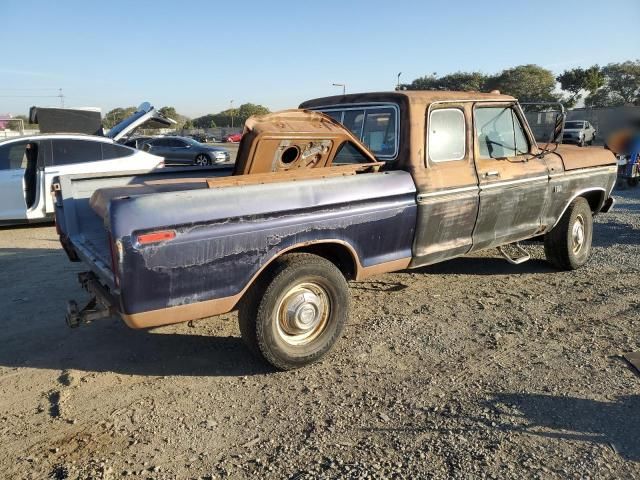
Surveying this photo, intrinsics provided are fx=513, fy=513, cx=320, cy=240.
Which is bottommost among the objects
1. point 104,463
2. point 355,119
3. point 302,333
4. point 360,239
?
point 104,463

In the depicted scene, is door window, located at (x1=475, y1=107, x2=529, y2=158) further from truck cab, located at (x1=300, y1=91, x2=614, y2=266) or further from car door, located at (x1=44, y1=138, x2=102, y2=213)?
car door, located at (x1=44, y1=138, x2=102, y2=213)

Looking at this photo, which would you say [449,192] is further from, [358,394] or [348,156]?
[358,394]

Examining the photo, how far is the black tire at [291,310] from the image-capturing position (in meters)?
3.35

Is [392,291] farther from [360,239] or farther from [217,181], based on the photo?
[217,181]

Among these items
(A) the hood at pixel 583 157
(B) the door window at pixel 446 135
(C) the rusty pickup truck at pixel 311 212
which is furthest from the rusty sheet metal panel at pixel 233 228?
(A) the hood at pixel 583 157

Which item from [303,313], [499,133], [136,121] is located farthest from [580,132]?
[303,313]

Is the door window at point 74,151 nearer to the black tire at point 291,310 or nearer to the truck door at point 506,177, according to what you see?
the black tire at point 291,310

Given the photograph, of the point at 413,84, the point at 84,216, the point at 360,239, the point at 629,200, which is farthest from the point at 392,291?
the point at 413,84

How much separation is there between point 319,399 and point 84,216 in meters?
2.51

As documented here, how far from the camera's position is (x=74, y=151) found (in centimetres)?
855

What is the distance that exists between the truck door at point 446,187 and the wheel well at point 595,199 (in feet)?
7.32

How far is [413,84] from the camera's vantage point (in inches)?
2675

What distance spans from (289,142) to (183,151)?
1926 cm

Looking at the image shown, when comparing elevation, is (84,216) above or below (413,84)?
below
